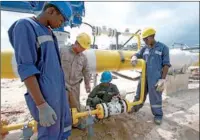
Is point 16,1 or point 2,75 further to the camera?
point 16,1

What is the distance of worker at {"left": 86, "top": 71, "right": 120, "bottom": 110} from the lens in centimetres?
306

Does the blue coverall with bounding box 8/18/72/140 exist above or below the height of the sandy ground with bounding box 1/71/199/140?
above

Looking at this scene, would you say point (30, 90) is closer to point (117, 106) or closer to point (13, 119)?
point (117, 106)

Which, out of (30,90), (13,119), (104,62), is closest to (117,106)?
(104,62)

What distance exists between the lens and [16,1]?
3426 millimetres

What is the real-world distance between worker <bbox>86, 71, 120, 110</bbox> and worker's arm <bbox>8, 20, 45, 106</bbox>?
1647 mm

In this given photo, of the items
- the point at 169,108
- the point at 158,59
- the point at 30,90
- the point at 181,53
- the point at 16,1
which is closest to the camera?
the point at 30,90

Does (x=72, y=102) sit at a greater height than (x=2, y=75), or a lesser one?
lesser

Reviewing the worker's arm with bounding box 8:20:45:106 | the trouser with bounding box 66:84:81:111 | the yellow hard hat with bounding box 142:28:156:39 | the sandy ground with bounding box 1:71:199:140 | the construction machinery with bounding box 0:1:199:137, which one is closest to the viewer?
the worker's arm with bounding box 8:20:45:106

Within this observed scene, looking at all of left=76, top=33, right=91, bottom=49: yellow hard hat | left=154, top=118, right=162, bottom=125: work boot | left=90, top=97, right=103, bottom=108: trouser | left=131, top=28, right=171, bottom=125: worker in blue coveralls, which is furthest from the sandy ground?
left=76, top=33, right=91, bottom=49: yellow hard hat

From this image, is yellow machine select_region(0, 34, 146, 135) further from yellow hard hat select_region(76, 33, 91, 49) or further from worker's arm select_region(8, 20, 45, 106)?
worker's arm select_region(8, 20, 45, 106)

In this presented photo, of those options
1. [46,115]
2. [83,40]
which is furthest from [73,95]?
[46,115]

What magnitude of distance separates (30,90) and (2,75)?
1.64 m

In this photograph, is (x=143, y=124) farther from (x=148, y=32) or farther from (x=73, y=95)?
(x=148, y=32)
